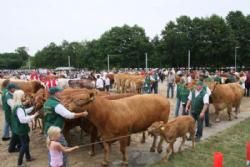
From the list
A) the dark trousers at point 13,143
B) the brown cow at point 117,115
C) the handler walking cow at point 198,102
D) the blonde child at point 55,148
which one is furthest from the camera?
the handler walking cow at point 198,102

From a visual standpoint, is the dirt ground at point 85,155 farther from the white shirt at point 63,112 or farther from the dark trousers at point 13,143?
the white shirt at point 63,112

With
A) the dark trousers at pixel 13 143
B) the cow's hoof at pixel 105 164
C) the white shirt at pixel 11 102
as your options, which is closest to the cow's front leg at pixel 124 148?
the cow's hoof at pixel 105 164

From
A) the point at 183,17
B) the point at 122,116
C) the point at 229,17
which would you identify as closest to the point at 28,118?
the point at 122,116

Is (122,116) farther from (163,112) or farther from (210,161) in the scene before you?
(210,161)

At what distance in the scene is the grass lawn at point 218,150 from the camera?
7.78 m

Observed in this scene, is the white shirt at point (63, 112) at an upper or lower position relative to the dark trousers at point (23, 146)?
upper

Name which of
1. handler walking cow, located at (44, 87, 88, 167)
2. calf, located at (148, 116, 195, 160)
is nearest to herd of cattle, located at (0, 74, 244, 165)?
calf, located at (148, 116, 195, 160)

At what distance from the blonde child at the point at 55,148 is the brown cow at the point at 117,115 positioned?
3.71 feet

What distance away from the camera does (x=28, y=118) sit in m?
7.36

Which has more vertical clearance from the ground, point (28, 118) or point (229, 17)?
point (229, 17)

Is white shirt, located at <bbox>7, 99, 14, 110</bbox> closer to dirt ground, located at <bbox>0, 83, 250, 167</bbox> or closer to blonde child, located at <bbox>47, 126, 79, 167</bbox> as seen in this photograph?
dirt ground, located at <bbox>0, 83, 250, 167</bbox>

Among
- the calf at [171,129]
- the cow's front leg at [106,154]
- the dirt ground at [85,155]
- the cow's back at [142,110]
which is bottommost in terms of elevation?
the dirt ground at [85,155]

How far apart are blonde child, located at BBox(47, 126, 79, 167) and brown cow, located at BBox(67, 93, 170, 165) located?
1130 mm

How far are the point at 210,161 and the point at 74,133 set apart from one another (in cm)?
480
